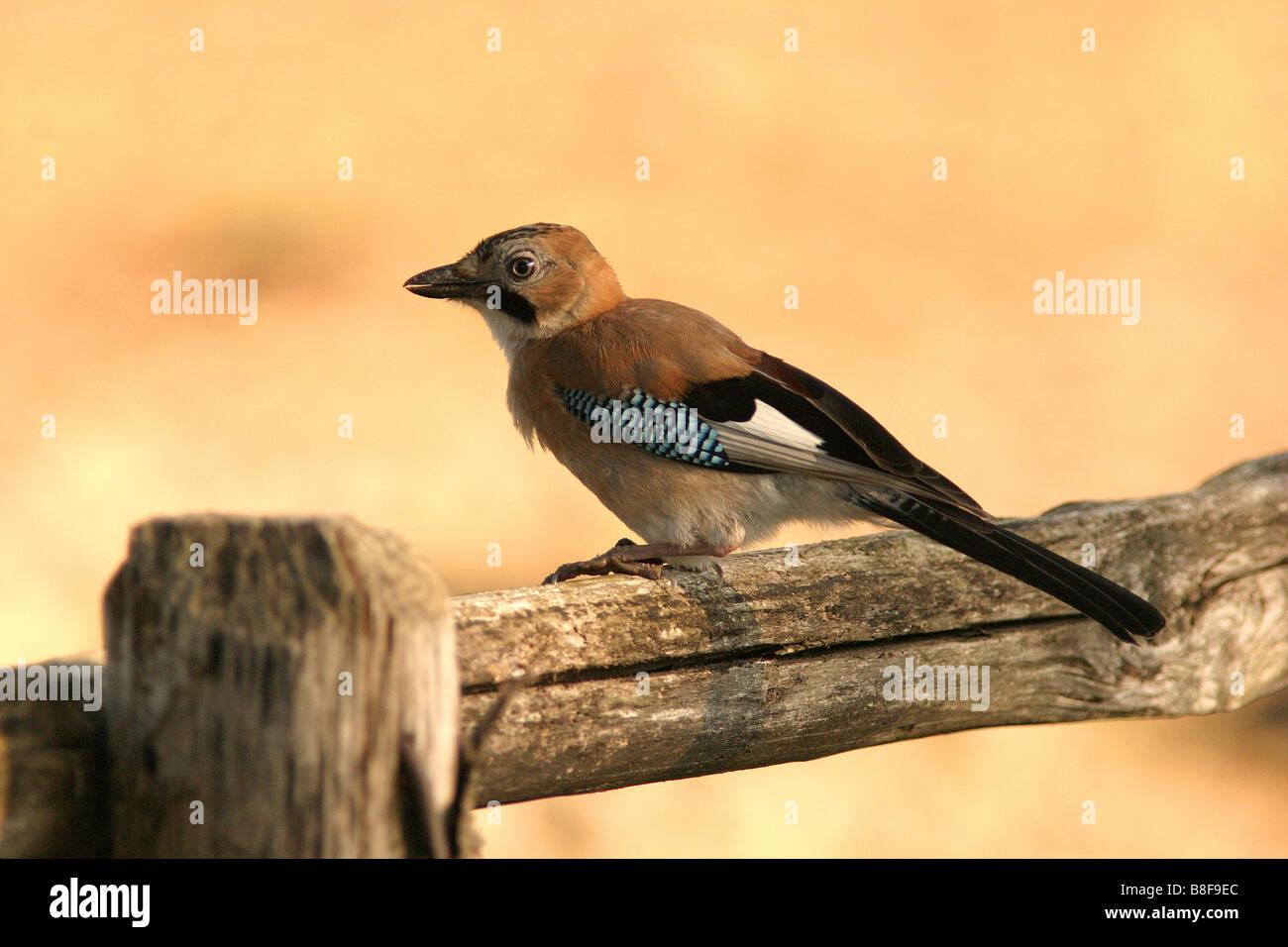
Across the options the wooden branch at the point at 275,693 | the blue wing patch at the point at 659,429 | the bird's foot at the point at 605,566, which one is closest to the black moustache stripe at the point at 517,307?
the blue wing patch at the point at 659,429

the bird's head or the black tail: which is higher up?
the bird's head

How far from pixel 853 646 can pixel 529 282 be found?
1993mm

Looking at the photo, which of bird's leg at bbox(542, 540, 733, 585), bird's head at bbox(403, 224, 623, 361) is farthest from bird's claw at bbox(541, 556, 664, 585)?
bird's head at bbox(403, 224, 623, 361)

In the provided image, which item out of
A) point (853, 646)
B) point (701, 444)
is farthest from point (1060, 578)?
point (701, 444)

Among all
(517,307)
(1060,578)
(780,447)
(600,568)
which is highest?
(517,307)

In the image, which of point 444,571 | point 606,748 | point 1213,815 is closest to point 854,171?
point 444,571

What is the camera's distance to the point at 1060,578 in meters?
2.95

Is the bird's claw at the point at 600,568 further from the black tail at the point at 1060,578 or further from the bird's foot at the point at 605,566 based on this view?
the black tail at the point at 1060,578

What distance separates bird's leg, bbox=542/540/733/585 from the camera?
11.1 ft

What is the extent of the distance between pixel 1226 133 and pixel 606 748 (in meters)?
12.5

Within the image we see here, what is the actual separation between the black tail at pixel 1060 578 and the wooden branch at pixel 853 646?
0.14 m

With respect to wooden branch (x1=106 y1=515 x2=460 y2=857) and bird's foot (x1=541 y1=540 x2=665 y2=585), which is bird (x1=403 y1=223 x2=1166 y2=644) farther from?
wooden branch (x1=106 y1=515 x2=460 y2=857)

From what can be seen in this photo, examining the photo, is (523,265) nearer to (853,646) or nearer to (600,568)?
(600,568)

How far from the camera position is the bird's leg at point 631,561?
338 cm
